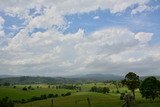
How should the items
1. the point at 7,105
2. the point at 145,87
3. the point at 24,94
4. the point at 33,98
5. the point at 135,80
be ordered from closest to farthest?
the point at 7,105, the point at 145,87, the point at 135,80, the point at 33,98, the point at 24,94

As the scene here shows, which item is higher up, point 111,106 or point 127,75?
point 127,75

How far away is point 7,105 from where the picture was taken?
10688cm

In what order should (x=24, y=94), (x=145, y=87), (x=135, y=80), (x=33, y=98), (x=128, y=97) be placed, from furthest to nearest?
(x=24, y=94) < (x=33, y=98) < (x=135, y=80) < (x=145, y=87) < (x=128, y=97)

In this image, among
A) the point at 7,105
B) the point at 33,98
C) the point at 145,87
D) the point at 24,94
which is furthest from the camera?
the point at 24,94

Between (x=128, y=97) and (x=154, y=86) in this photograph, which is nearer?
(x=128, y=97)

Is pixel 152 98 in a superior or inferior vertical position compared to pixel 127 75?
inferior

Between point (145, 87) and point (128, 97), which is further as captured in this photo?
point (145, 87)

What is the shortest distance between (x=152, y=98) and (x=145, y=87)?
681 centimetres

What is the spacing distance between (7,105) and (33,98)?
7079cm

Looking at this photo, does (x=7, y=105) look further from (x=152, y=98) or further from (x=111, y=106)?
(x=152, y=98)

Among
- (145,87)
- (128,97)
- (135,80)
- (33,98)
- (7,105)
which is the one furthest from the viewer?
(33,98)

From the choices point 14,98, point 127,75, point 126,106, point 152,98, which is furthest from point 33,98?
point 126,106

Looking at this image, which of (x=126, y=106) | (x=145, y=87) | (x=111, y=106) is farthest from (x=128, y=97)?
(x=145, y=87)

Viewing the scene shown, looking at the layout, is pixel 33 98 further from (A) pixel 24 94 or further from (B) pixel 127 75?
(B) pixel 127 75
